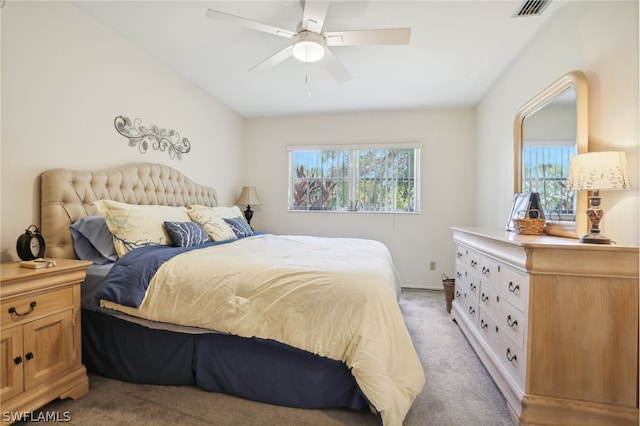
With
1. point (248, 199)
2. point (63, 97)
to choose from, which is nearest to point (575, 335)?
point (63, 97)

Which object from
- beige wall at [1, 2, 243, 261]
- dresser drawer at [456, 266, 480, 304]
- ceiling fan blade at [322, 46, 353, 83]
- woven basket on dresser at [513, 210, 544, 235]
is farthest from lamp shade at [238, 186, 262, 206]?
woven basket on dresser at [513, 210, 544, 235]

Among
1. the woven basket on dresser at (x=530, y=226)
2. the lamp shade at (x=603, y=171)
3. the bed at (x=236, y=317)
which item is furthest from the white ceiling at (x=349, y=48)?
the woven basket on dresser at (x=530, y=226)

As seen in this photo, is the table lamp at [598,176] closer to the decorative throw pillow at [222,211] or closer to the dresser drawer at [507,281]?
the dresser drawer at [507,281]

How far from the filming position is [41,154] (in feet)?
6.26

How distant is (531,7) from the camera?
1961 mm

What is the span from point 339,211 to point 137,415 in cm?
329

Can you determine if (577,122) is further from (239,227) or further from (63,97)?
(63,97)

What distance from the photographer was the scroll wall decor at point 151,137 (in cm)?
251

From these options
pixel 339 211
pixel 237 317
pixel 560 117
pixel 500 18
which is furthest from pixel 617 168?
pixel 339 211

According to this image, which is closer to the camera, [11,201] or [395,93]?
[11,201]

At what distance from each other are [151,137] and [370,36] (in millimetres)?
2191

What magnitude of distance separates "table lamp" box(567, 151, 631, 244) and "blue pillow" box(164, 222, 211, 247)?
2501 mm

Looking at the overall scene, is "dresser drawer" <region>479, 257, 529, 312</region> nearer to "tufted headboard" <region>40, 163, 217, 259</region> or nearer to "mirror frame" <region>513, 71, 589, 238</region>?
"mirror frame" <region>513, 71, 589, 238</region>

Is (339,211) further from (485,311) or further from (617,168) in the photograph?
(617,168)
